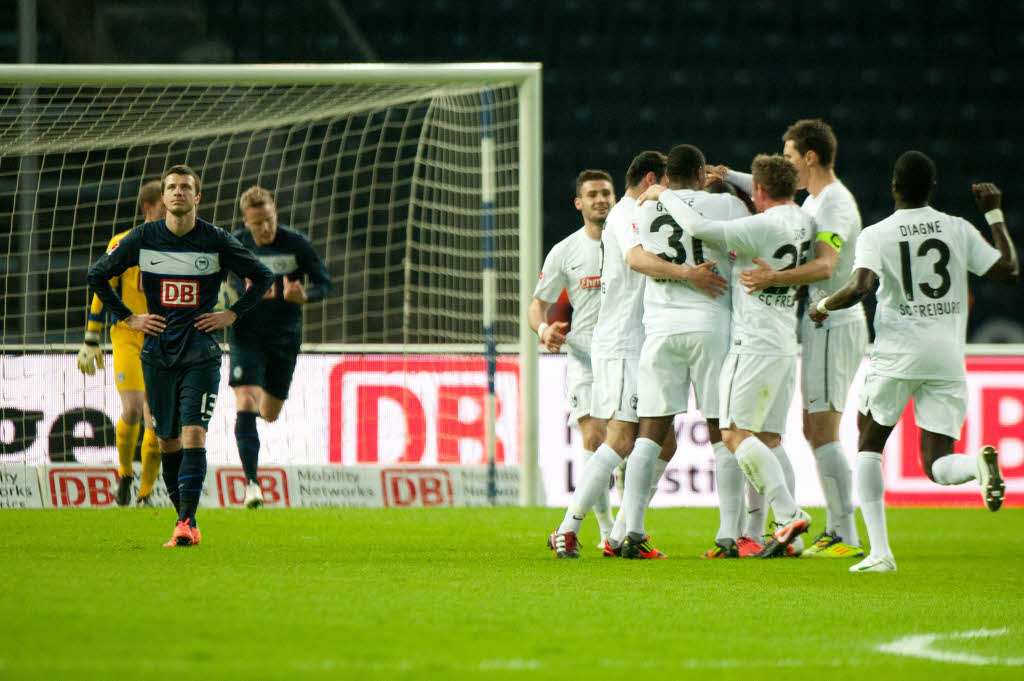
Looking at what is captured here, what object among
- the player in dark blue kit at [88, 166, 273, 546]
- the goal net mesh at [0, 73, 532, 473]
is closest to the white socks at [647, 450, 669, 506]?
the player in dark blue kit at [88, 166, 273, 546]

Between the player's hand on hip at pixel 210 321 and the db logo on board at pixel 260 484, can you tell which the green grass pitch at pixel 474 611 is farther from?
the db logo on board at pixel 260 484

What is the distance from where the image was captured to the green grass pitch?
3.37 metres

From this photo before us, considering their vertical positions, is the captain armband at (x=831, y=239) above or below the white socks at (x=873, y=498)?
above

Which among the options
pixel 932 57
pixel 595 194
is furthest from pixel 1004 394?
pixel 932 57

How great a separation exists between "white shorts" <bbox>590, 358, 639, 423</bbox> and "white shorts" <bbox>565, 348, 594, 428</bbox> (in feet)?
1.81

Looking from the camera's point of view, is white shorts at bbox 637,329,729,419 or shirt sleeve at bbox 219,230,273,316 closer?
white shorts at bbox 637,329,729,419

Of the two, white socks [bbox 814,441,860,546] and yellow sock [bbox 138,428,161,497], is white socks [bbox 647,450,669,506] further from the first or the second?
yellow sock [bbox 138,428,161,497]

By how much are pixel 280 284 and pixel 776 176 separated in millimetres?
3758

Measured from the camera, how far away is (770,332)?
6070 millimetres

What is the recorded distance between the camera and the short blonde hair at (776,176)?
621cm

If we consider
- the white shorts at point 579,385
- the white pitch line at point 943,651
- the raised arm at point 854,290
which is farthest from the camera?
the white shorts at point 579,385

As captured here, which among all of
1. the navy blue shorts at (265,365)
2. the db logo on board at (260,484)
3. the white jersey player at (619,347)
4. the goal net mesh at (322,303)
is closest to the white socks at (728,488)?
the white jersey player at (619,347)

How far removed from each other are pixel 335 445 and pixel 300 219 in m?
4.55

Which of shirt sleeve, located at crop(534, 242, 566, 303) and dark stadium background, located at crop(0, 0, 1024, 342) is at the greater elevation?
dark stadium background, located at crop(0, 0, 1024, 342)
